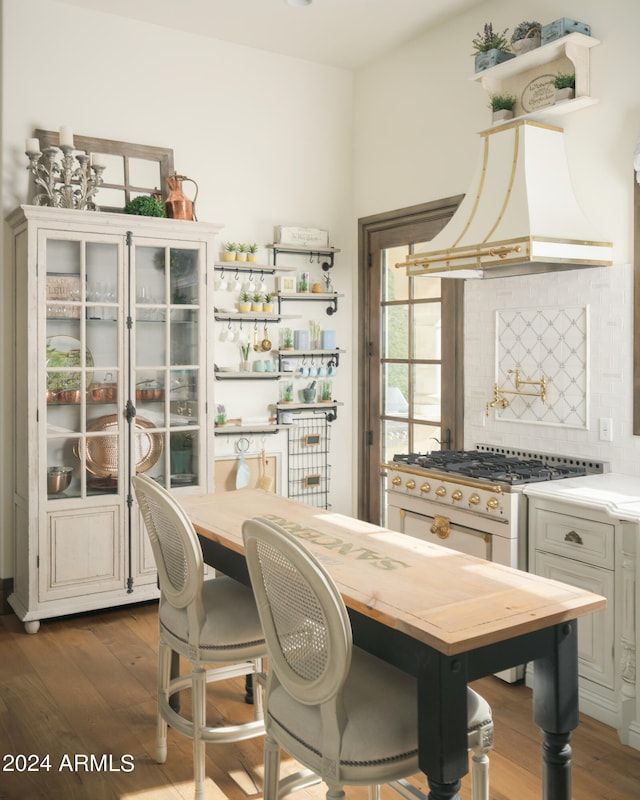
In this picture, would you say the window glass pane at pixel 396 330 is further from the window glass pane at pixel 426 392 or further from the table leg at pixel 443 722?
the table leg at pixel 443 722

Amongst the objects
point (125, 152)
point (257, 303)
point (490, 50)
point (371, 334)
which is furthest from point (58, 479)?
point (490, 50)

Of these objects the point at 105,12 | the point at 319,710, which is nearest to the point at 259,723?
the point at 319,710

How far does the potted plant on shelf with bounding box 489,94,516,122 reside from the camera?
A: 398 centimetres

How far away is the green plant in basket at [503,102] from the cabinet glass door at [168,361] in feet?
5.92

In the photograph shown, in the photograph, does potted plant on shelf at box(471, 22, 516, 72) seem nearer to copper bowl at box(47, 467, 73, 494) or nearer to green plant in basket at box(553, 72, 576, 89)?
green plant in basket at box(553, 72, 576, 89)

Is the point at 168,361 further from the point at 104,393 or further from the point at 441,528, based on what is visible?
the point at 441,528

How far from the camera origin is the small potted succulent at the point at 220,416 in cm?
484

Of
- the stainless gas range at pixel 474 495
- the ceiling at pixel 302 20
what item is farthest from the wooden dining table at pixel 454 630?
the ceiling at pixel 302 20

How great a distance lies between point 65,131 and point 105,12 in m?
0.96

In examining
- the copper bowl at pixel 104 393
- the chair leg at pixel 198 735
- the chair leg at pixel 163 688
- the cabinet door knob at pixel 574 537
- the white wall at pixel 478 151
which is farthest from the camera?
the copper bowl at pixel 104 393

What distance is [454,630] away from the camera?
5.49 ft

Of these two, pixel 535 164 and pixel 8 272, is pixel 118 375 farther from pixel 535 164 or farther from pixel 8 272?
pixel 535 164

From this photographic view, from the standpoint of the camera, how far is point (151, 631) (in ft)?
13.3

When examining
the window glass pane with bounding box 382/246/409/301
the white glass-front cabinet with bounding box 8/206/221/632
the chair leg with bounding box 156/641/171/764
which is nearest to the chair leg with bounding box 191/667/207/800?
the chair leg with bounding box 156/641/171/764
